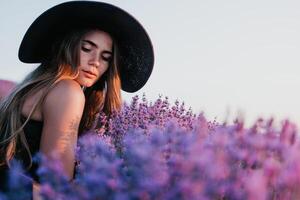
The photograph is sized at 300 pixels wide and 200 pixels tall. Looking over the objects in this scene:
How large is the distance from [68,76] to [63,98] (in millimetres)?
310

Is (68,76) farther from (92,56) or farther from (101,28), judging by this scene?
(101,28)

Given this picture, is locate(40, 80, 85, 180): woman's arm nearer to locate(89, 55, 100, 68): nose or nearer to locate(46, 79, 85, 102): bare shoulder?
locate(46, 79, 85, 102): bare shoulder

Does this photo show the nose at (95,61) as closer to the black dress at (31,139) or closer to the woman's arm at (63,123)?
the woman's arm at (63,123)

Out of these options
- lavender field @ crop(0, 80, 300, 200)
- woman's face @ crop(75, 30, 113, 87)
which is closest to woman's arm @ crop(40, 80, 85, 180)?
woman's face @ crop(75, 30, 113, 87)

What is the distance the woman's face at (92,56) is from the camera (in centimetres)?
303

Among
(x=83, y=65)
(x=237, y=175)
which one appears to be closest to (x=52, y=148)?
(x=83, y=65)

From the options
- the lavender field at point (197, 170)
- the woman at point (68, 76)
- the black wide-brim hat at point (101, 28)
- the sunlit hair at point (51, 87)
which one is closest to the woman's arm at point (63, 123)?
the woman at point (68, 76)

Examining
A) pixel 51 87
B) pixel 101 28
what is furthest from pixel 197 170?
pixel 101 28

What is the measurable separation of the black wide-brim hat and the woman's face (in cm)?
12

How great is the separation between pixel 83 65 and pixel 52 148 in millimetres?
556

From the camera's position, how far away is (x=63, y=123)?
2.65 meters

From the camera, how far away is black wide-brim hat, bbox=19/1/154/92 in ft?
10.6

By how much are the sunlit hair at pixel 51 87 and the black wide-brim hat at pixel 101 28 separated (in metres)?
0.07

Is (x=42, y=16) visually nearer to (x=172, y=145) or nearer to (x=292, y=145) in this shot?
(x=172, y=145)
